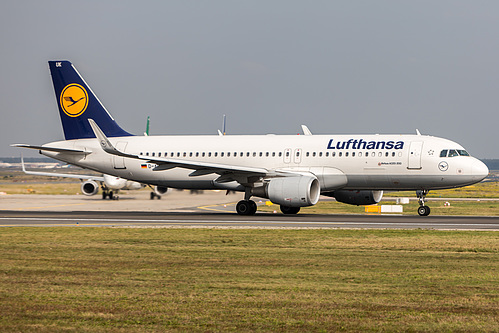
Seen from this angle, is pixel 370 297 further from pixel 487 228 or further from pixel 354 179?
pixel 354 179

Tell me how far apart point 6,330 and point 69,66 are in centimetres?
3256

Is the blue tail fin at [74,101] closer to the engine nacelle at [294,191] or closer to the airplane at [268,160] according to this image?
the airplane at [268,160]

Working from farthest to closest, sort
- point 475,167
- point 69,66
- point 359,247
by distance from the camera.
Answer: point 69,66 → point 475,167 → point 359,247

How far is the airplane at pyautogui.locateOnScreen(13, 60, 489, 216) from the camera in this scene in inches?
1284

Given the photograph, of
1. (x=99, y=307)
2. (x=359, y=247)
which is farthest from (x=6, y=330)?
(x=359, y=247)

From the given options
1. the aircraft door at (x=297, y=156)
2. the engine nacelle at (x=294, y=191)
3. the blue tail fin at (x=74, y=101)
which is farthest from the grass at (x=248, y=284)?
the blue tail fin at (x=74, y=101)

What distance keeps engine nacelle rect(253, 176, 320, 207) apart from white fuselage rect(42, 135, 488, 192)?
5.61ft

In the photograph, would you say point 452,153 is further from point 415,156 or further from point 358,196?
point 358,196

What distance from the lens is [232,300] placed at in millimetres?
10852

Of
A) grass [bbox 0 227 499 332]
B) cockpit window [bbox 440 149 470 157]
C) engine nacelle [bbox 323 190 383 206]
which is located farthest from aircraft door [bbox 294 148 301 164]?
grass [bbox 0 227 499 332]

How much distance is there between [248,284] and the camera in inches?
489

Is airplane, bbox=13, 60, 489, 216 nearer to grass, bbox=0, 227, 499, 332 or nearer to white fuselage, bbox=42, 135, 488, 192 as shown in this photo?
white fuselage, bbox=42, 135, 488, 192

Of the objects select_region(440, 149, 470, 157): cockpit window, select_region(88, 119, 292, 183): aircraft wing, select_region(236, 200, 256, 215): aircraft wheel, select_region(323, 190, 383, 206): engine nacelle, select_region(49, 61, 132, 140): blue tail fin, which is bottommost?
select_region(236, 200, 256, 215): aircraft wheel

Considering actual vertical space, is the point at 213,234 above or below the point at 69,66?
below
